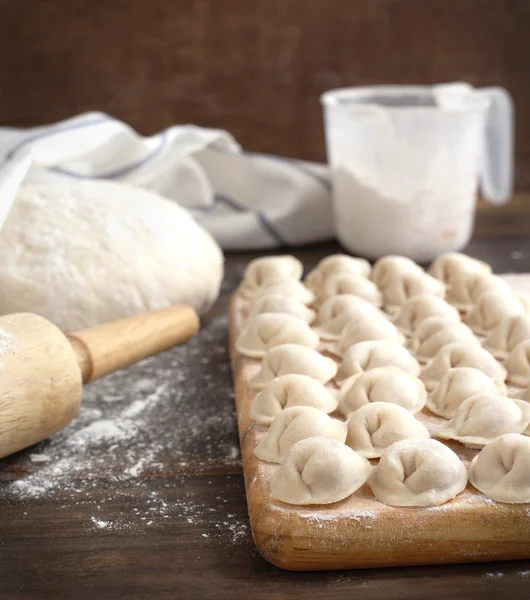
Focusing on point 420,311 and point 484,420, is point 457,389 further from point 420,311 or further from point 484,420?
point 420,311

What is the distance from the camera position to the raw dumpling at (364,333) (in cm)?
108

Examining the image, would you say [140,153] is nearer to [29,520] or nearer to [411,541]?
[29,520]

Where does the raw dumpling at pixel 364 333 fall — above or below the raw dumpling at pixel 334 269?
above

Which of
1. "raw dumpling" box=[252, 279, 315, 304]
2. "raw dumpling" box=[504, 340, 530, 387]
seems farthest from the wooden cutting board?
"raw dumpling" box=[252, 279, 315, 304]

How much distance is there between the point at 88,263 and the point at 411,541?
0.73 meters

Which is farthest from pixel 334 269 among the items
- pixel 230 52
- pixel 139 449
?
pixel 230 52

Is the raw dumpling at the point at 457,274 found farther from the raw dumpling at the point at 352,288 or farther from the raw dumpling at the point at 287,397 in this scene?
the raw dumpling at the point at 287,397

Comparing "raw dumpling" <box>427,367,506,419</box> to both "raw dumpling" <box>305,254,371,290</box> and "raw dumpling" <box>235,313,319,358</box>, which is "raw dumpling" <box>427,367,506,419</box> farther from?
"raw dumpling" <box>305,254,371,290</box>

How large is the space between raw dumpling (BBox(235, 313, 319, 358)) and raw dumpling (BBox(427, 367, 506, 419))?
0.73 ft

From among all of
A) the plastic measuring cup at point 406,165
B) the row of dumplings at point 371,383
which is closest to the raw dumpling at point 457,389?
the row of dumplings at point 371,383

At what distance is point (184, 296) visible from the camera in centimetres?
135

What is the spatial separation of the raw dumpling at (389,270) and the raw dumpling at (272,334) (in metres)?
0.25

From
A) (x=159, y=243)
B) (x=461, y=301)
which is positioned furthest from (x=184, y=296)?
(x=461, y=301)

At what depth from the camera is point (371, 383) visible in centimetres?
→ 91
